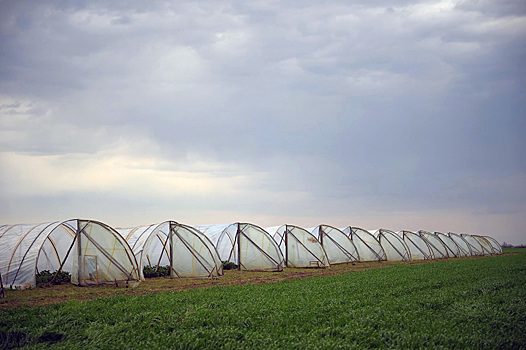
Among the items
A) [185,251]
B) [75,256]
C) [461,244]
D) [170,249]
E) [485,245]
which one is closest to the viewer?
[75,256]

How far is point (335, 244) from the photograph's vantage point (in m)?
39.4

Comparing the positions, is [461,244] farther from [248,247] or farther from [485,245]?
[248,247]

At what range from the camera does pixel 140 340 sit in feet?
31.9

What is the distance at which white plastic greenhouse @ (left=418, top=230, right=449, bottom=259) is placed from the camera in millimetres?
51688

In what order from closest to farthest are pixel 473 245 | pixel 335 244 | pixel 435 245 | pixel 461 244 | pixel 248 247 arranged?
1. pixel 248 247
2. pixel 335 244
3. pixel 435 245
4. pixel 461 244
5. pixel 473 245

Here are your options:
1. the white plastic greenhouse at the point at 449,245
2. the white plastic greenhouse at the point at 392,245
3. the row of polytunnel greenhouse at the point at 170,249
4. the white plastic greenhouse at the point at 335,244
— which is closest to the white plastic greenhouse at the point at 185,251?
the row of polytunnel greenhouse at the point at 170,249

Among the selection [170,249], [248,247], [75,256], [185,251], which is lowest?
[248,247]

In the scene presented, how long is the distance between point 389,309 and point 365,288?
4482 millimetres

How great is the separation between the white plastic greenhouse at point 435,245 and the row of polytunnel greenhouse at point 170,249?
6699 millimetres

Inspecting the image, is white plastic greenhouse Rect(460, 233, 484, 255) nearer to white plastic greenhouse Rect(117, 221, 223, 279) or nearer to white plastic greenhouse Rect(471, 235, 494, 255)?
white plastic greenhouse Rect(471, 235, 494, 255)

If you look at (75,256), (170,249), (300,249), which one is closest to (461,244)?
(300,249)

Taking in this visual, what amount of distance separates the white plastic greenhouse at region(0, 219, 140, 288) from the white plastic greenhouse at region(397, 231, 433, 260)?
1414 inches

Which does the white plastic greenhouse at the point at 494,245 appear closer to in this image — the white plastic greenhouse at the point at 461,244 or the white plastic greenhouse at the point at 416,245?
the white plastic greenhouse at the point at 461,244

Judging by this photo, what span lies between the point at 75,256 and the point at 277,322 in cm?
1441
